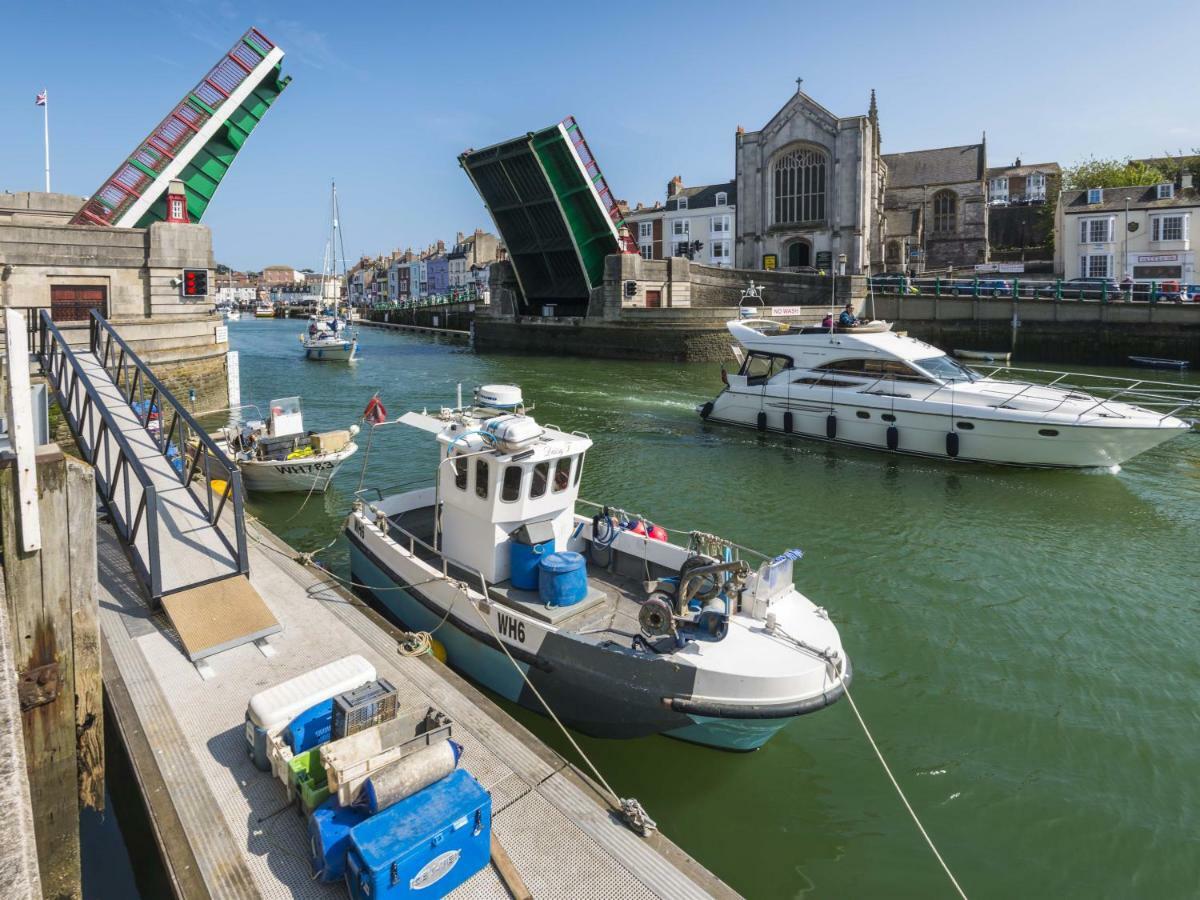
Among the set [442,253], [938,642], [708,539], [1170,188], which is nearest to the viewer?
[708,539]

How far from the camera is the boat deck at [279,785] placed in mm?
Answer: 4527

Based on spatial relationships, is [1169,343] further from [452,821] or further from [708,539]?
[452,821]

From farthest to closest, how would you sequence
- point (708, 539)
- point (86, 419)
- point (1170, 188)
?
point (1170, 188) → point (86, 419) → point (708, 539)

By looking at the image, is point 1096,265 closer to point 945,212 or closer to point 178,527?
point 945,212

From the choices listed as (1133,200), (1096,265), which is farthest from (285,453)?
(1133,200)

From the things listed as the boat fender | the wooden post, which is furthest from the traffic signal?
the boat fender

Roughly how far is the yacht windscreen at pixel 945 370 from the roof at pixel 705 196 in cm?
4271

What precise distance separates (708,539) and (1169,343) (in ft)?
117

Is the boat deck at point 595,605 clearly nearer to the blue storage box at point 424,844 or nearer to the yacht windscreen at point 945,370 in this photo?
the blue storage box at point 424,844

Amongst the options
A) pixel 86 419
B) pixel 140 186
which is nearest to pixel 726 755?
pixel 86 419

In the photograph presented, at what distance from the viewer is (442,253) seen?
118062 mm

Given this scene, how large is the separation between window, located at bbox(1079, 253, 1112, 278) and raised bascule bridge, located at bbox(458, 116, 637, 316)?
95.1 feet

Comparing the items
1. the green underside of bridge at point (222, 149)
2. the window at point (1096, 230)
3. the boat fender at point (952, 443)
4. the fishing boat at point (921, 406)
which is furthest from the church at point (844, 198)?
the green underside of bridge at point (222, 149)

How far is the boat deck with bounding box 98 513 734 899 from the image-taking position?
4.53 meters
